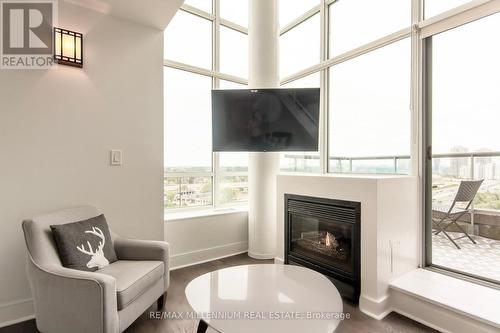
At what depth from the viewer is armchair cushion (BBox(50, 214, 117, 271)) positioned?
5.58 ft

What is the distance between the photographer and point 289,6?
3.79 metres

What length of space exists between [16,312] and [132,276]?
41.6 inches

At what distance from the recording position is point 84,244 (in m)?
1.80

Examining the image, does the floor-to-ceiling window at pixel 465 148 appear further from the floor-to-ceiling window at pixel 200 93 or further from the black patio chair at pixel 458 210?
the floor-to-ceiling window at pixel 200 93

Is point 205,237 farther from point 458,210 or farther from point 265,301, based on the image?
point 458,210

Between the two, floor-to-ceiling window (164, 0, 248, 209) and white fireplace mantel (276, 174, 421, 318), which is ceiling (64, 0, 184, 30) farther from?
white fireplace mantel (276, 174, 421, 318)

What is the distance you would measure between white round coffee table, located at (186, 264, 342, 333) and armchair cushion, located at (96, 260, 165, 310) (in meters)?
0.37

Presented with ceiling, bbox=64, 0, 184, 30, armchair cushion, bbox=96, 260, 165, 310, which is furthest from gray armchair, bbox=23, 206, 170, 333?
ceiling, bbox=64, 0, 184, 30

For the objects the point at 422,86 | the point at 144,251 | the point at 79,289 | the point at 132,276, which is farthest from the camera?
the point at 422,86

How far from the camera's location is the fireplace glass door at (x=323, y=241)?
2345 millimetres

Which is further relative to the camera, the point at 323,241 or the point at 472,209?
the point at 323,241

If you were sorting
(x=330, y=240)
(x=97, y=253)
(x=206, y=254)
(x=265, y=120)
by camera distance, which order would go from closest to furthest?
(x=97, y=253), (x=330, y=240), (x=265, y=120), (x=206, y=254)

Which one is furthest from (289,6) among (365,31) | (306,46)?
(365,31)

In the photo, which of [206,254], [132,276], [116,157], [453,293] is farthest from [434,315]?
[116,157]
